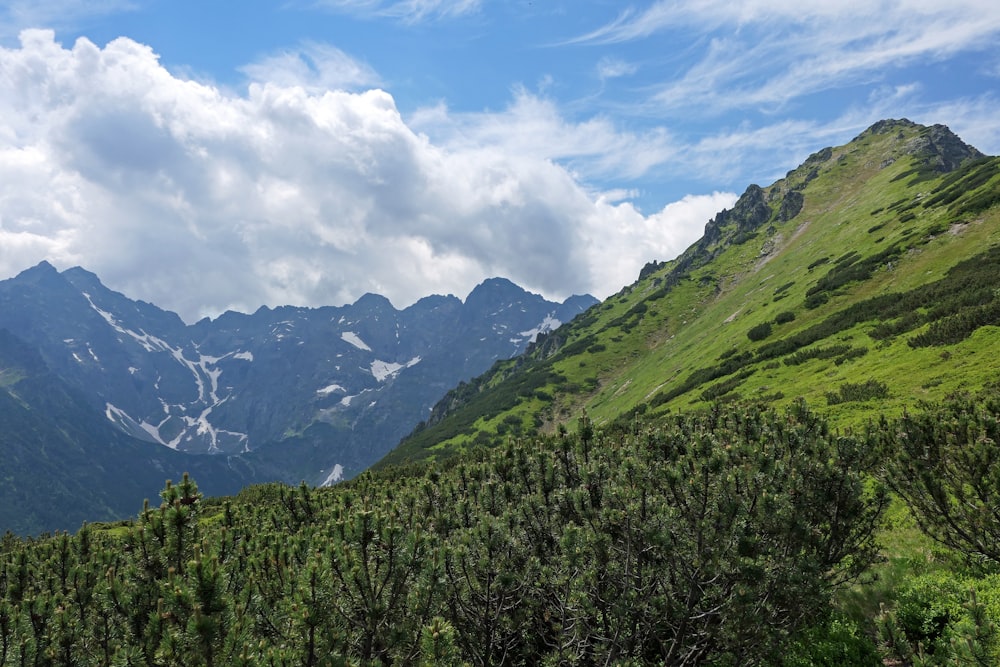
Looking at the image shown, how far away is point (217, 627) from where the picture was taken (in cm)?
565

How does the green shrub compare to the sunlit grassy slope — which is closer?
the sunlit grassy slope

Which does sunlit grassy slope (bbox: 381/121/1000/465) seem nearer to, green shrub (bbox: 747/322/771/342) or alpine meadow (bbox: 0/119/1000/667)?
green shrub (bbox: 747/322/771/342)

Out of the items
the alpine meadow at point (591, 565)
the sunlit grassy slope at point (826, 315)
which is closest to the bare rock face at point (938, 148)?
the sunlit grassy slope at point (826, 315)

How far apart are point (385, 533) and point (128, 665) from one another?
137 inches

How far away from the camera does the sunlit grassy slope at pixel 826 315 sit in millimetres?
35438

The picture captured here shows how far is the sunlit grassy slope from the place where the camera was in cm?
3544

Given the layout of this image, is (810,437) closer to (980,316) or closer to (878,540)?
(878,540)

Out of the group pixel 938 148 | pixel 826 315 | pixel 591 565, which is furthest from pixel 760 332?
pixel 938 148

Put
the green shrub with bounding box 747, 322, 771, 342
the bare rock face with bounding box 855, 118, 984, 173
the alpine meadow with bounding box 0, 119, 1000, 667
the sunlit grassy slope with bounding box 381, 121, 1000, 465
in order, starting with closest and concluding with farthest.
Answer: the alpine meadow with bounding box 0, 119, 1000, 667, the sunlit grassy slope with bounding box 381, 121, 1000, 465, the green shrub with bounding box 747, 322, 771, 342, the bare rock face with bounding box 855, 118, 984, 173

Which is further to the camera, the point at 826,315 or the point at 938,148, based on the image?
the point at 938,148

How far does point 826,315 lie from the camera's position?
6350 cm

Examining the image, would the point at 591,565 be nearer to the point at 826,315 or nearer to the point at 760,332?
the point at 826,315

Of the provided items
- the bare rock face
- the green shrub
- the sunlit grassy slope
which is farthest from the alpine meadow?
the bare rock face

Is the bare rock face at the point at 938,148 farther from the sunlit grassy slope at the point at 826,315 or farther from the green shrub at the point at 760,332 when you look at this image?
the green shrub at the point at 760,332
